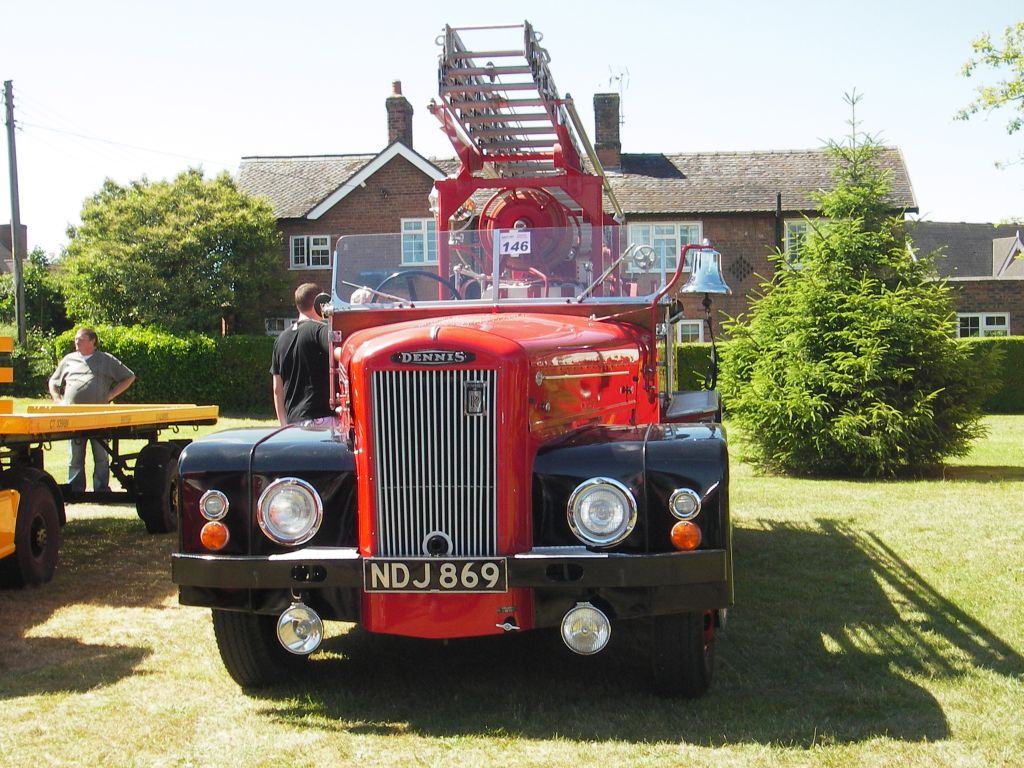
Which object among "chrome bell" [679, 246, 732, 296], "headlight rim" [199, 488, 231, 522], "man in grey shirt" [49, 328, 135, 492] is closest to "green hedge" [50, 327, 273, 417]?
"man in grey shirt" [49, 328, 135, 492]

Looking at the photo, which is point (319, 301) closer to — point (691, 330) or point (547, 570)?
point (547, 570)

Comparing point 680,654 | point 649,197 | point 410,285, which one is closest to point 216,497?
point 680,654

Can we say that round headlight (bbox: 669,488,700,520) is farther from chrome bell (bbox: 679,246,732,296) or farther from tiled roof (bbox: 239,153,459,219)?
tiled roof (bbox: 239,153,459,219)

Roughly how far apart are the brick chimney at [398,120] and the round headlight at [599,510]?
94.9 ft

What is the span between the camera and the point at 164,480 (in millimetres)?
9211

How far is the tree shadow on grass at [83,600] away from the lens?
17.3 ft

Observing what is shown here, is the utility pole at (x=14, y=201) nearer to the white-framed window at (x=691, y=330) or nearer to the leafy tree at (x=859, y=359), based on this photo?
the white-framed window at (x=691, y=330)

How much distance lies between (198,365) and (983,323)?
70.8 feet

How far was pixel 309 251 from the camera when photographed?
3161 centimetres

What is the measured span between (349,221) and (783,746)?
28.4 metres

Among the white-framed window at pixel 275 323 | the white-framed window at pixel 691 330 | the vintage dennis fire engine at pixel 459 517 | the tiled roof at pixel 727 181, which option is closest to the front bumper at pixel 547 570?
the vintage dennis fire engine at pixel 459 517

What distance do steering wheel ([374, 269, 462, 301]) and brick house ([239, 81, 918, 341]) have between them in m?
23.2

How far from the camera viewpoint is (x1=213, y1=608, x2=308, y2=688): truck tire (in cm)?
484

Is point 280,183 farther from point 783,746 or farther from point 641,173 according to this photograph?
point 783,746
